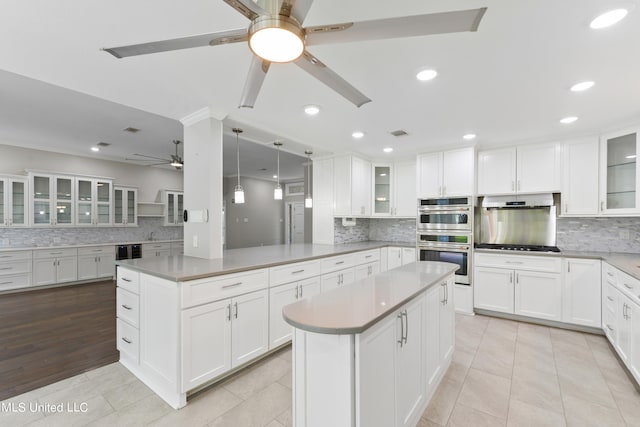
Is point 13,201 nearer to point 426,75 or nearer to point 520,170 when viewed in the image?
point 426,75

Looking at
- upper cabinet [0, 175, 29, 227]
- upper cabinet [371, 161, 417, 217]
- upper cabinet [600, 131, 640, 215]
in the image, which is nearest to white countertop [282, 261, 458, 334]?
upper cabinet [600, 131, 640, 215]

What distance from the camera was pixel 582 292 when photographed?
3312 millimetres

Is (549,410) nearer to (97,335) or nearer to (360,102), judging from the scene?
(360,102)

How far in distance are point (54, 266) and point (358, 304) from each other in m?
6.51

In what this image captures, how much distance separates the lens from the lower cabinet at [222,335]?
6.73ft

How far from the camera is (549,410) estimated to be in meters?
1.99

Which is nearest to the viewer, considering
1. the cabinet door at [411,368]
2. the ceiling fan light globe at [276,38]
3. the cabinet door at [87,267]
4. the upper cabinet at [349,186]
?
the ceiling fan light globe at [276,38]

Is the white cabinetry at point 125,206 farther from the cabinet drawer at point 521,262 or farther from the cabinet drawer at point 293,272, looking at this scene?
the cabinet drawer at point 521,262

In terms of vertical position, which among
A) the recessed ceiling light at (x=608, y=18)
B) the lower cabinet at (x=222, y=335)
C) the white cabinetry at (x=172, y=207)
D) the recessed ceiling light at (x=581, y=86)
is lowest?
the lower cabinet at (x=222, y=335)

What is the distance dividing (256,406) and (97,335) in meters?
2.41

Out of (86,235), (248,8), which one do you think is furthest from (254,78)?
(86,235)

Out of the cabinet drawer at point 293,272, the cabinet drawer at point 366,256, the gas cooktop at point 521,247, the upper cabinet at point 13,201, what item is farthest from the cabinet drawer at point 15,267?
the gas cooktop at point 521,247

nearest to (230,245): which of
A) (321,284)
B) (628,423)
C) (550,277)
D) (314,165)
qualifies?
(314,165)

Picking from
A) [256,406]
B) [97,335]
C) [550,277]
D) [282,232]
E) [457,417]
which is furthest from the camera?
[282,232]
